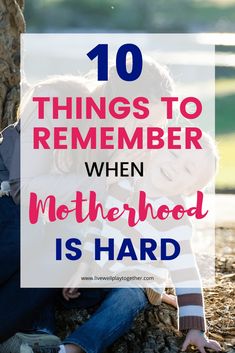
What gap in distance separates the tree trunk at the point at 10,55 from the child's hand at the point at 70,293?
2.53 ft

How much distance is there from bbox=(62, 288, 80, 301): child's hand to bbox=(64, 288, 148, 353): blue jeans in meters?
0.08

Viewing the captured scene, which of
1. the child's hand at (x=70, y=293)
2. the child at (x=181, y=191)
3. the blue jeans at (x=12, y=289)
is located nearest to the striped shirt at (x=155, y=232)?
the child at (x=181, y=191)

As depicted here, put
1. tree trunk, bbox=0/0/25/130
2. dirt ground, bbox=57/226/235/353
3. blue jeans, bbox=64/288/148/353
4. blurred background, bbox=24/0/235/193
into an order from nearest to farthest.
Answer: blue jeans, bbox=64/288/148/353 → dirt ground, bbox=57/226/235/353 → tree trunk, bbox=0/0/25/130 → blurred background, bbox=24/0/235/193

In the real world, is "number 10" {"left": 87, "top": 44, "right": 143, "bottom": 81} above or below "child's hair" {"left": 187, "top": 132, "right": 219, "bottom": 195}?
above

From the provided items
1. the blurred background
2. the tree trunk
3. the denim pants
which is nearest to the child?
the denim pants

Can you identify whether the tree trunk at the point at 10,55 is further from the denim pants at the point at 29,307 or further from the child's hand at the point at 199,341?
the child's hand at the point at 199,341

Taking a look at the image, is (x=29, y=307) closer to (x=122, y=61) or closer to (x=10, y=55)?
(x=122, y=61)

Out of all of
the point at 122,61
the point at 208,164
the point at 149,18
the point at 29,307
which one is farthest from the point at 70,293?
the point at 149,18

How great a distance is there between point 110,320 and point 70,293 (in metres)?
0.16

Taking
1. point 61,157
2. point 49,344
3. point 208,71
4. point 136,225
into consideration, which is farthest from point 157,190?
point 208,71

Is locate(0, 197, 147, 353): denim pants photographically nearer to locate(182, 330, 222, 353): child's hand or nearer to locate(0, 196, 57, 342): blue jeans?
locate(0, 196, 57, 342): blue jeans

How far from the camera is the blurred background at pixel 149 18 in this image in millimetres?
9525

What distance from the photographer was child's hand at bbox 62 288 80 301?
2.67 meters

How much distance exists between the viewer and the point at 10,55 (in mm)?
3299
